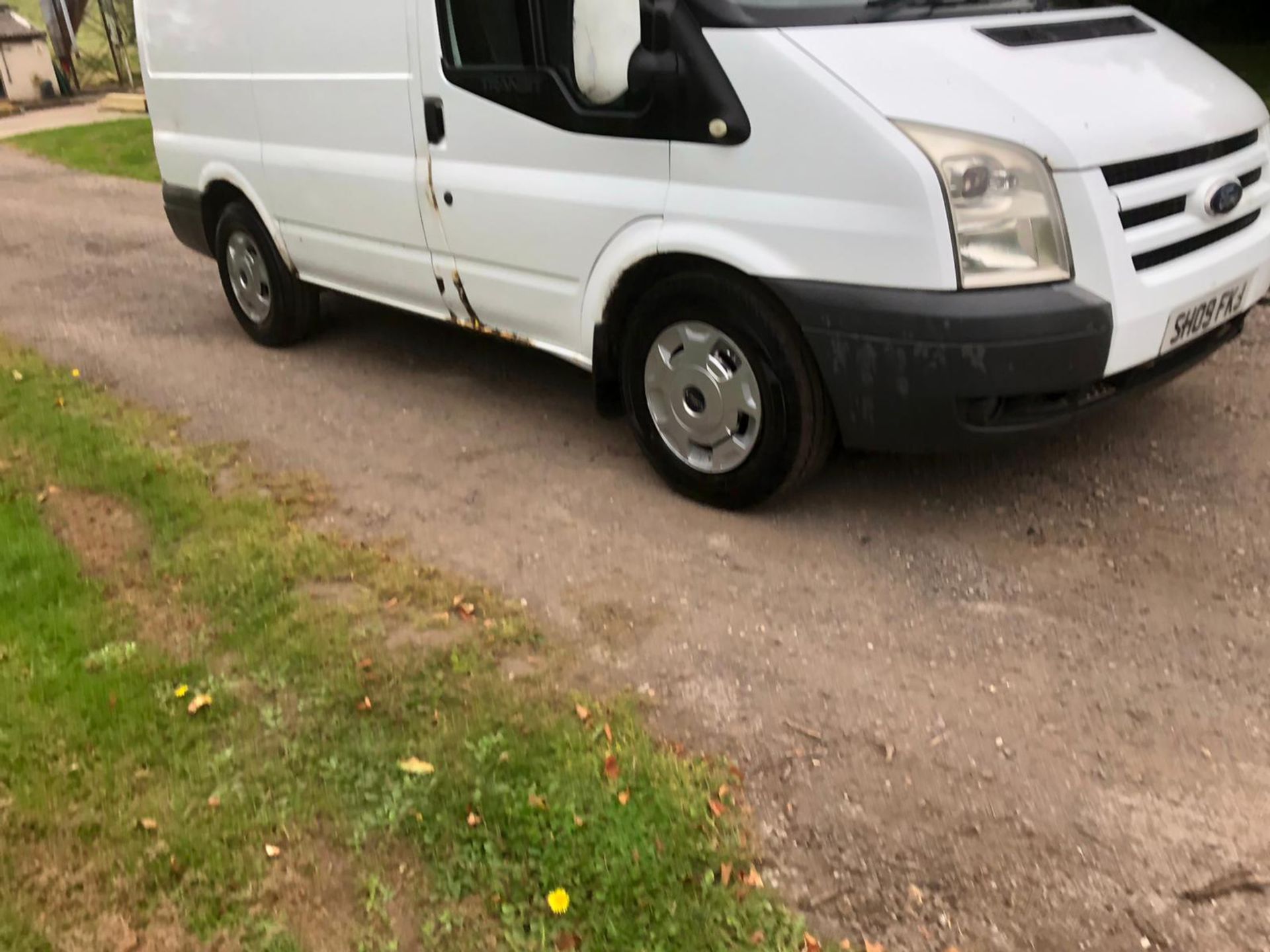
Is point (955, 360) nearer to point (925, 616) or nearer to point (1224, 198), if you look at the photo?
point (925, 616)

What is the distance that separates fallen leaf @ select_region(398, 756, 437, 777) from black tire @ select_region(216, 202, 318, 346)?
368 centimetres

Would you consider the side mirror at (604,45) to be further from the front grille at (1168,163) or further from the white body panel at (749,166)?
the front grille at (1168,163)

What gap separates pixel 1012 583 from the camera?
3.46 metres

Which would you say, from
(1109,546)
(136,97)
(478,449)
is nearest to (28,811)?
(478,449)

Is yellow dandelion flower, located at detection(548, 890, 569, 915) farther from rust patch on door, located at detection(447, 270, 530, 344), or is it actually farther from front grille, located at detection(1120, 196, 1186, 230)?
rust patch on door, located at detection(447, 270, 530, 344)

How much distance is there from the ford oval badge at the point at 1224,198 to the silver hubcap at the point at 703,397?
5.02 ft

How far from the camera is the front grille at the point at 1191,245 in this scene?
10.8 feet

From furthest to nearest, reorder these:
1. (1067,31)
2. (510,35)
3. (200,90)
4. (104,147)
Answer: (104,147) → (200,90) → (510,35) → (1067,31)

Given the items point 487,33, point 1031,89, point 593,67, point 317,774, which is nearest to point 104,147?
point 487,33

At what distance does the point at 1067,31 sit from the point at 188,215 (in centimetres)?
476

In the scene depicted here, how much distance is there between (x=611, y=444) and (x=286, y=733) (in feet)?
6.74

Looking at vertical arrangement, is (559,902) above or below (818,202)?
below

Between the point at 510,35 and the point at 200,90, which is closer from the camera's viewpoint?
the point at 510,35

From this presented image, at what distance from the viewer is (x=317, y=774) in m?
2.79
